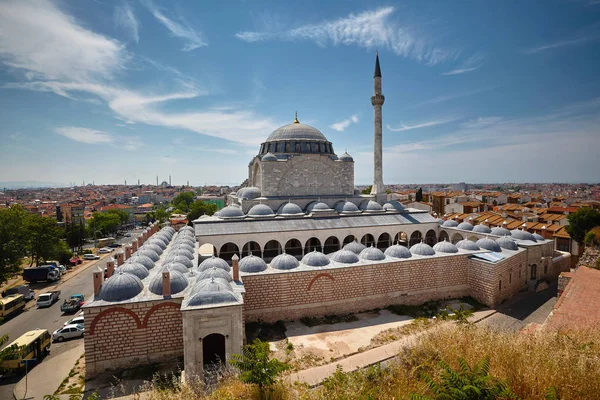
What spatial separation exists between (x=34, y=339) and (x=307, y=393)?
10437 millimetres

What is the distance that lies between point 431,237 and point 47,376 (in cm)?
2360

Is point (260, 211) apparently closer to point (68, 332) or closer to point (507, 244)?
point (68, 332)

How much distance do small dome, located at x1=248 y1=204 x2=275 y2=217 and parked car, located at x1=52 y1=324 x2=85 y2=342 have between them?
1071cm

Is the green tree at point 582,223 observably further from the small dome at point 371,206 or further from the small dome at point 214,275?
the small dome at point 214,275

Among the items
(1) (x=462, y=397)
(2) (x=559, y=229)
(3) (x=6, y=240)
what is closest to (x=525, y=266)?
(2) (x=559, y=229)

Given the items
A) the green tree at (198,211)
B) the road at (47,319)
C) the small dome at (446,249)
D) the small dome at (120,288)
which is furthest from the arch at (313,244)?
the green tree at (198,211)

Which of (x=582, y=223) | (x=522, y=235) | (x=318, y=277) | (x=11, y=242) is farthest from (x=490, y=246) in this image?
(x=11, y=242)

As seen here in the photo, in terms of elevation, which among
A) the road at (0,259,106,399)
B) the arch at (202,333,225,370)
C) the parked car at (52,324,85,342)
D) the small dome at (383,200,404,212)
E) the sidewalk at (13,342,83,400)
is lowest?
the road at (0,259,106,399)

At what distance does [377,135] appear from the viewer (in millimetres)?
25188

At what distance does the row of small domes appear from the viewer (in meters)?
20.5

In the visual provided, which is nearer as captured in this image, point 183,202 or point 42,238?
point 42,238

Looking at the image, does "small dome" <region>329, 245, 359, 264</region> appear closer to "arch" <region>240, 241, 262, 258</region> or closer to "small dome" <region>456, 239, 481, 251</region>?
"arch" <region>240, 241, 262, 258</region>

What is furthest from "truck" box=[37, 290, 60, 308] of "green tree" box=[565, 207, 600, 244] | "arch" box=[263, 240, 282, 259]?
"green tree" box=[565, 207, 600, 244]

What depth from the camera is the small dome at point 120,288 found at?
974 cm
